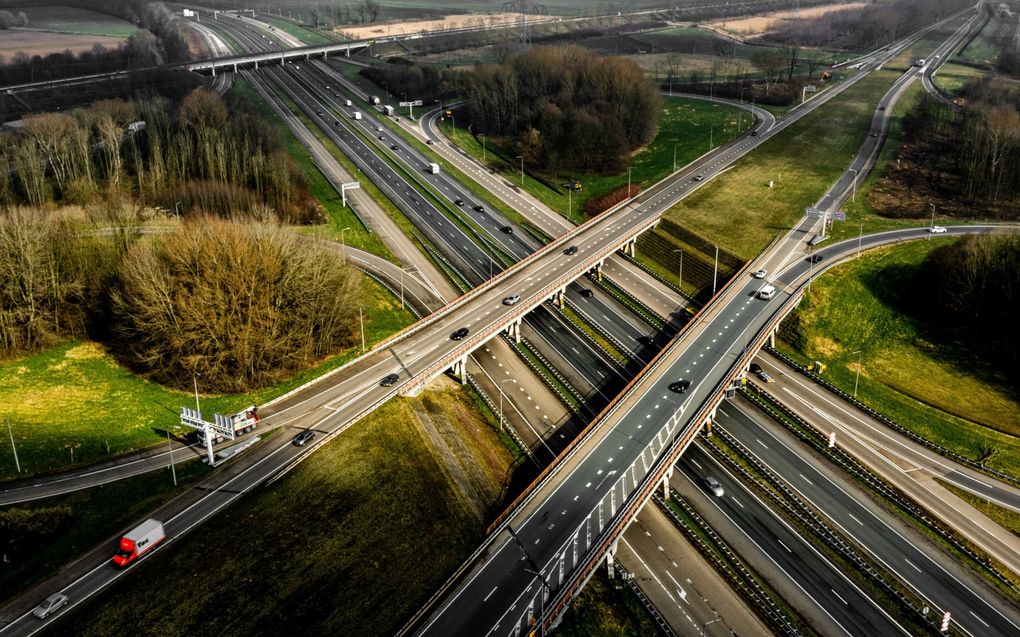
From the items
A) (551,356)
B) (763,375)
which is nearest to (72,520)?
(551,356)

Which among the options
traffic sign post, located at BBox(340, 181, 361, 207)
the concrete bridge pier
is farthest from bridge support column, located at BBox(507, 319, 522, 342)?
traffic sign post, located at BBox(340, 181, 361, 207)

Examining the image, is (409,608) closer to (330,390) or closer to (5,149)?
(330,390)

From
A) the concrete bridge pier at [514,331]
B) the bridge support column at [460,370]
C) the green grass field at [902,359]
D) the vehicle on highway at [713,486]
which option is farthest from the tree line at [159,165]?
the green grass field at [902,359]

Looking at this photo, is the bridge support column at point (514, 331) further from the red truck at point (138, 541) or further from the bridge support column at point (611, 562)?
the red truck at point (138, 541)

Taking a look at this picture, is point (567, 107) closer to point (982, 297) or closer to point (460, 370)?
point (460, 370)

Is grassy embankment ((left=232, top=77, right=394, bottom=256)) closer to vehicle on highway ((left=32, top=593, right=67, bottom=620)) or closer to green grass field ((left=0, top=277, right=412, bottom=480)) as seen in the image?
green grass field ((left=0, top=277, right=412, bottom=480))

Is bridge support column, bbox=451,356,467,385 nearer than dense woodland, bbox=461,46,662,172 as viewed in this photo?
Yes

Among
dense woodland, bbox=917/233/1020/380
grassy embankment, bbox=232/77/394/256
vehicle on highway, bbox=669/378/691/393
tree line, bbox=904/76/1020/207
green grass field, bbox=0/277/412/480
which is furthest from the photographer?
tree line, bbox=904/76/1020/207

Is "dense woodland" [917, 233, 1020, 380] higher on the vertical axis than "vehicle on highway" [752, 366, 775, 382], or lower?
higher
